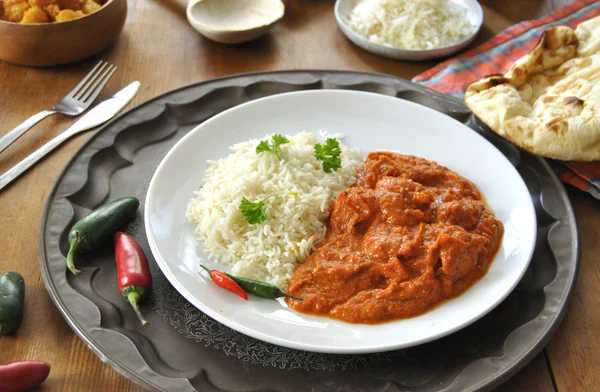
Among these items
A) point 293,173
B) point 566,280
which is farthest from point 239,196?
point 566,280

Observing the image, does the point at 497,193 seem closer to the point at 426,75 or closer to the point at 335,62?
the point at 426,75

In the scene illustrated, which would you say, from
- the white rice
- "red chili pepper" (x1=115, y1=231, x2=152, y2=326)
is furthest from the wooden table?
the white rice

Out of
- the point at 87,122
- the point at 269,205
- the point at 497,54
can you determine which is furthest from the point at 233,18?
the point at 269,205

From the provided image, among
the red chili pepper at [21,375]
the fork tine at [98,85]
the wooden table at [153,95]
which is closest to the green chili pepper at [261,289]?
the wooden table at [153,95]

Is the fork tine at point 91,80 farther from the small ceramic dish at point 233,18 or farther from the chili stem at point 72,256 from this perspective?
the chili stem at point 72,256

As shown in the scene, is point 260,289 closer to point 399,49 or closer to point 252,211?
point 252,211

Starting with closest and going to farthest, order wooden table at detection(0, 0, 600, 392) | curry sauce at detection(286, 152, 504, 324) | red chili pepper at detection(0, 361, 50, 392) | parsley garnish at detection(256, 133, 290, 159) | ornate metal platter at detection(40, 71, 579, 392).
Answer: red chili pepper at detection(0, 361, 50, 392) < ornate metal platter at detection(40, 71, 579, 392) < wooden table at detection(0, 0, 600, 392) < curry sauce at detection(286, 152, 504, 324) < parsley garnish at detection(256, 133, 290, 159)

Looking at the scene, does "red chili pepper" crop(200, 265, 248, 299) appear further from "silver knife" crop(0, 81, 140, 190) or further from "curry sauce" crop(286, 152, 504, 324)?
"silver knife" crop(0, 81, 140, 190)
